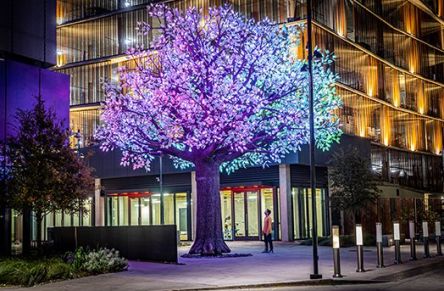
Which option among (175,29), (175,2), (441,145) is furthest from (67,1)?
(441,145)

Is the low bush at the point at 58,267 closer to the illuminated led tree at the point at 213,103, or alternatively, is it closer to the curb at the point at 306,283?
the curb at the point at 306,283

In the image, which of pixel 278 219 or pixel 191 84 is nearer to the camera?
pixel 191 84

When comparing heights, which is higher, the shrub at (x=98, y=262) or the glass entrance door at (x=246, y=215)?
the glass entrance door at (x=246, y=215)

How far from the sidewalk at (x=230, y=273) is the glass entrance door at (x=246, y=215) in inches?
502

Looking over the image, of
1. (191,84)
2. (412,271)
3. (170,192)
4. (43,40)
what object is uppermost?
(43,40)

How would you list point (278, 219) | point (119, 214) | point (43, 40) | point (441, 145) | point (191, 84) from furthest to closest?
point (441, 145), point (119, 214), point (278, 219), point (43, 40), point (191, 84)

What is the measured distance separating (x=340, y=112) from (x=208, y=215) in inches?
731

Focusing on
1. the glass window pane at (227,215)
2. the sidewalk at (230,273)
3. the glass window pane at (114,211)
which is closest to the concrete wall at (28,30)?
the sidewalk at (230,273)

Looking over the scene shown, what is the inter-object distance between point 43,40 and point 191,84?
Result: 20.6 feet

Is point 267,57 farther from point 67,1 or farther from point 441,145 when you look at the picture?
point 441,145

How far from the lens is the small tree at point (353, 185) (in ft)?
102

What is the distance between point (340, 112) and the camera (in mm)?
41062

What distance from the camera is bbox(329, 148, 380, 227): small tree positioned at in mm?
31141

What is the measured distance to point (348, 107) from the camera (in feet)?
139
